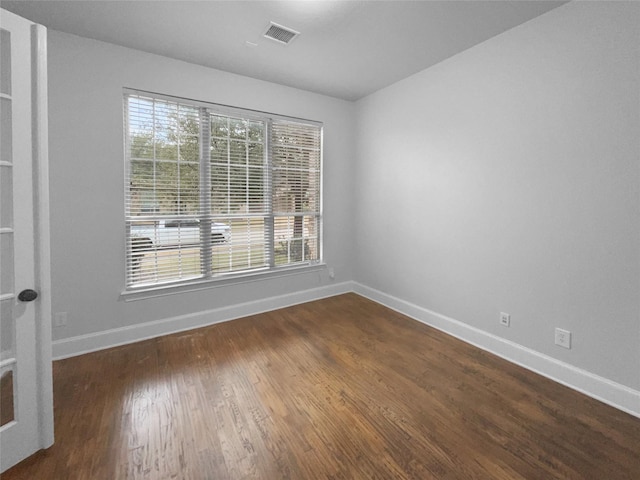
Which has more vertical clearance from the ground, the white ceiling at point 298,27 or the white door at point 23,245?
the white ceiling at point 298,27

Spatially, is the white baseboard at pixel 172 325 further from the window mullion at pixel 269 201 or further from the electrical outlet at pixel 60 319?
the window mullion at pixel 269 201

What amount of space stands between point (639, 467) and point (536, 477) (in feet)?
1.92

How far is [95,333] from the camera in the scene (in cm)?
278

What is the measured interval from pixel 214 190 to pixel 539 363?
3.49 metres

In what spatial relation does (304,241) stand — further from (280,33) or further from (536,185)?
(536,185)

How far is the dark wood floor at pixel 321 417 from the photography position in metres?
1.53

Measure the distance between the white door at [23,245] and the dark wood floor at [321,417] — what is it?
0.25 m

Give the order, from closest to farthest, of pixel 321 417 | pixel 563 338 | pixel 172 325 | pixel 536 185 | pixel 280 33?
pixel 321 417 < pixel 563 338 < pixel 536 185 < pixel 280 33 < pixel 172 325

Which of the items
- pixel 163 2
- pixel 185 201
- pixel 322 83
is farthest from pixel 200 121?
pixel 322 83

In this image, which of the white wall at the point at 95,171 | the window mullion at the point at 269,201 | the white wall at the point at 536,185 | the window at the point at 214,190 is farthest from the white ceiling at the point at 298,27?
the window mullion at the point at 269,201

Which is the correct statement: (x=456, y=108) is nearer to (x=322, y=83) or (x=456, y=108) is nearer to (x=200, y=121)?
(x=322, y=83)

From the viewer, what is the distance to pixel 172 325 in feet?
10.3

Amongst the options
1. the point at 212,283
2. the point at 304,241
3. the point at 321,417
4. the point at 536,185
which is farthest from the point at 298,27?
the point at 321,417

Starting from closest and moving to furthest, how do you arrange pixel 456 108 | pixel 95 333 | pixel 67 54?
pixel 67 54
pixel 95 333
pixel 456 108
